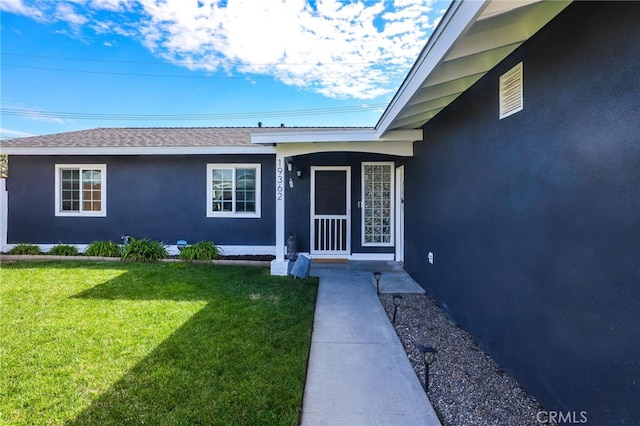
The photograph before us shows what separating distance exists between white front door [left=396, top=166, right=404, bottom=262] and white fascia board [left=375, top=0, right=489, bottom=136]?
336 cm

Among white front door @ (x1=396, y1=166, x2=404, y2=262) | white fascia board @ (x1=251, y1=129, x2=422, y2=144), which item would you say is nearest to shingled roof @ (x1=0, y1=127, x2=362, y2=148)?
white fascia board @ (x1=251, y1=129, x2=422, y2=144)

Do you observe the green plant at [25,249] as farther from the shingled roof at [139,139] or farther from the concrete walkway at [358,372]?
the concrete walkway at [358,372]

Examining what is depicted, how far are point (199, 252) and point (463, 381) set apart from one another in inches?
247

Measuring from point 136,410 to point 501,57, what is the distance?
4080 mm

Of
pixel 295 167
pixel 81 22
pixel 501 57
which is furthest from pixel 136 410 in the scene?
pixel 81 22

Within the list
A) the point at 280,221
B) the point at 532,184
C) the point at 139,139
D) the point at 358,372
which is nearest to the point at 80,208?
the point at 139,139

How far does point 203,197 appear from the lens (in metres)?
7.99

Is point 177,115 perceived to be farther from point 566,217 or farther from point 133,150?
point 566,217

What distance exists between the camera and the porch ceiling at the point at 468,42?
201 centimetres

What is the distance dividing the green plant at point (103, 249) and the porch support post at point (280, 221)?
4.36 metres

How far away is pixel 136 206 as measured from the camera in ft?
26.5

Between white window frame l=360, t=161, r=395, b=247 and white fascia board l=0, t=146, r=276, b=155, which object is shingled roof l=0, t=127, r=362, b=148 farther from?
white window frame l=360, t=161, r=395, b=247

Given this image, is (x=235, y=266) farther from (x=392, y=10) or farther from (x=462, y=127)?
(x=392, y=10)

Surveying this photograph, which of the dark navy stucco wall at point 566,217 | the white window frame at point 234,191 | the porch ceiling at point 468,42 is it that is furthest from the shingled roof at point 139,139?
the dark navy stucco wall at point 566,217
